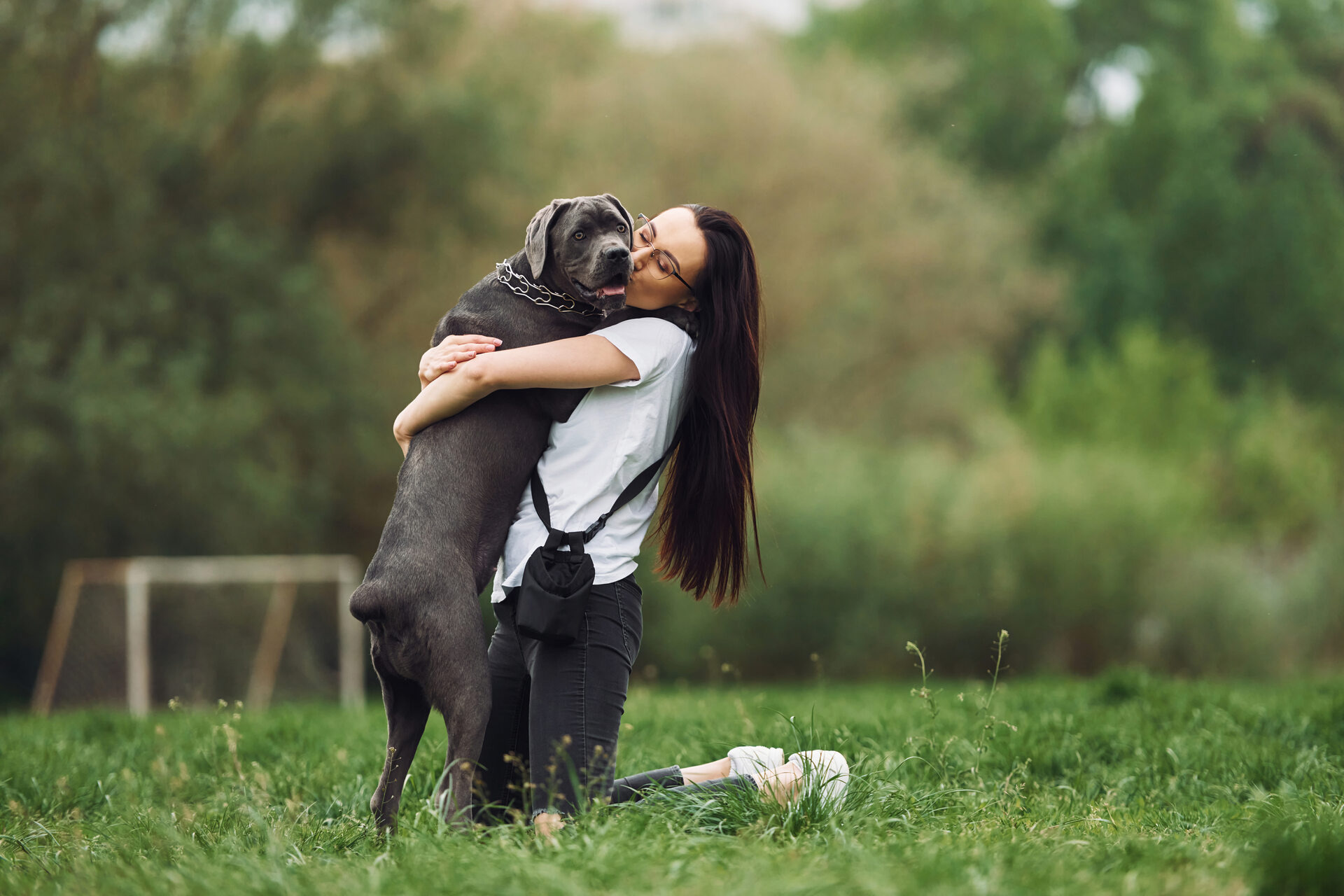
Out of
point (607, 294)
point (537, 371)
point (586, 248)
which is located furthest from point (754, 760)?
point (586, 248)

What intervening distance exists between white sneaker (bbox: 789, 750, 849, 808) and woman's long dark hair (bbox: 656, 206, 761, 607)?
0.49 m

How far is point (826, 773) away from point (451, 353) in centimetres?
144

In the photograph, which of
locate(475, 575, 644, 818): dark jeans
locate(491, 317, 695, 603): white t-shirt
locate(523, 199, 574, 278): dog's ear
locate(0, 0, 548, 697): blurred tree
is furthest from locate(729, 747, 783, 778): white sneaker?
locate(0, 0, 548, 697): blurred tree

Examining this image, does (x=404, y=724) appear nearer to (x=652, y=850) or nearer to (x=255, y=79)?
(x=652, y=850)

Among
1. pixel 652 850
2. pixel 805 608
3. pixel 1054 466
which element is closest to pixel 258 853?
pixel 652 850

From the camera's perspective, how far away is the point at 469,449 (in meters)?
3.00

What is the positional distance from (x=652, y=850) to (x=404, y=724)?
0.81 meters

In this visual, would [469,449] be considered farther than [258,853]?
Yes

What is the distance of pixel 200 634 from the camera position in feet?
41.4

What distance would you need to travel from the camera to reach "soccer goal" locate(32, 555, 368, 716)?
11.6 metres

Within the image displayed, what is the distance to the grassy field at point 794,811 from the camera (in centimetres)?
227

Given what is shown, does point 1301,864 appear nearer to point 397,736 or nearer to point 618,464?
point 618,464

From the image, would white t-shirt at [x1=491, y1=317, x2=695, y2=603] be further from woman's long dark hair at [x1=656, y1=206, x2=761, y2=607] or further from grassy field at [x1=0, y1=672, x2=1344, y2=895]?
grassy field at [x1=0, y1=672, x2=1344, y2=895]

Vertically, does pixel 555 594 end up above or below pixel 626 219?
below
